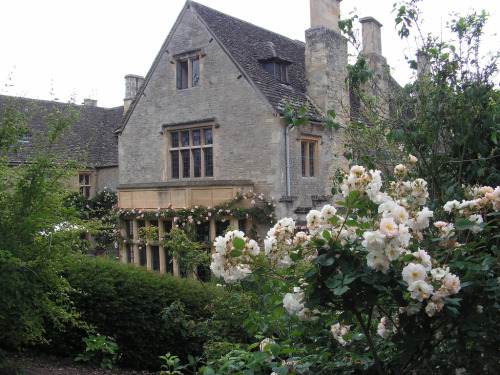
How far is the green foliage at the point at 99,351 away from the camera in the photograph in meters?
6.92

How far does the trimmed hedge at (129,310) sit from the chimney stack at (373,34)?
12.7 metres

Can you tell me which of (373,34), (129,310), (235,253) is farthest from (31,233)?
(373,34)

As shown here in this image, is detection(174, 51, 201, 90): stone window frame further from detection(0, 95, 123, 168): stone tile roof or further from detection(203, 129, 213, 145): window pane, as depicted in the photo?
detection(0, 95, 123, 168): stone tile roof

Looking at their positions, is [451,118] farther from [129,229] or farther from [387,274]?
[129,229]

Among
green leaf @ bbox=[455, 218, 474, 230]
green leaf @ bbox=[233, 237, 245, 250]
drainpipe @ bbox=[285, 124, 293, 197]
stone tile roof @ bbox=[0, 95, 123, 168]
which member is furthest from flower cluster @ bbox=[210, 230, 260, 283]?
stone tile roof @ bbox=[0, 95, 123, 168]

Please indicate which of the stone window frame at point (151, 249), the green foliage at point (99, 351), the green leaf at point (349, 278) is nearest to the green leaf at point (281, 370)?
the green leaf at point (349, 278)

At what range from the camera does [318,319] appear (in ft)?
9.75

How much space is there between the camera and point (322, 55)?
1548 centimetres

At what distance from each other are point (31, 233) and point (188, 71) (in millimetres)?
11527

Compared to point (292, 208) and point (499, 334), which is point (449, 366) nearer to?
point (499, 334)

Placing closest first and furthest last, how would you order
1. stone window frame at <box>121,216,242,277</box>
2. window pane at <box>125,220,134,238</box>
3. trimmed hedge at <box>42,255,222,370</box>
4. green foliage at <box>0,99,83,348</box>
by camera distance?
green foliage at <box>0,99,83,348</box> → trimmed hedge at <box>42,255,222,370</box> → stone window frame at <box>121,216,242,277</box> → window pane at <box>125,220,134,238</box>

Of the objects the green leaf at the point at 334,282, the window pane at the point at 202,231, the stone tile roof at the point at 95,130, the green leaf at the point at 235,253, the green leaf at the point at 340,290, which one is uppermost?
the stone tile roof at the point at 95,130

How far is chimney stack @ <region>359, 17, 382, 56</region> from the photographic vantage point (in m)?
17.5

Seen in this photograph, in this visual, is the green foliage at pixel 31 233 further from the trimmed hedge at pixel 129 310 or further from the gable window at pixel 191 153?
the gable window at pixel 191 153
